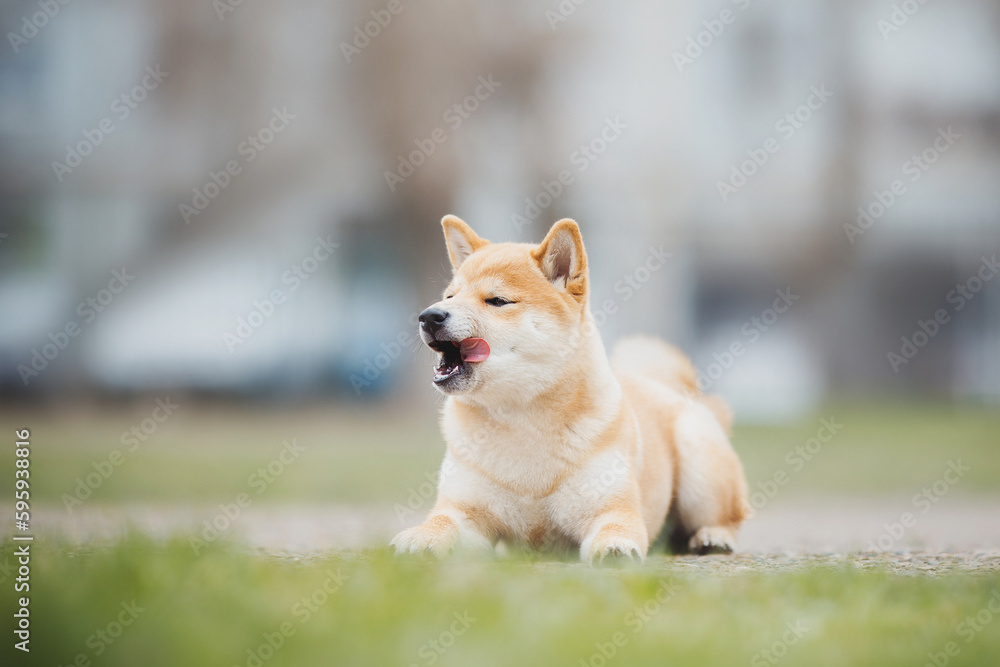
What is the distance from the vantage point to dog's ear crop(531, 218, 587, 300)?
4.16 metres

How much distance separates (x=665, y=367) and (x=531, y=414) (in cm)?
193

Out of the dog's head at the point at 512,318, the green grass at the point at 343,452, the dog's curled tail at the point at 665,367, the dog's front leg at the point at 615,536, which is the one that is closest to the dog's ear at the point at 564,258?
the dog's head at the point at 512,318

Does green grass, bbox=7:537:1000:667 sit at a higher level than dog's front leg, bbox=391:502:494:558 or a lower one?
lower

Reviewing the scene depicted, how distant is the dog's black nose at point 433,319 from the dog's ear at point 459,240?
77 centimetres

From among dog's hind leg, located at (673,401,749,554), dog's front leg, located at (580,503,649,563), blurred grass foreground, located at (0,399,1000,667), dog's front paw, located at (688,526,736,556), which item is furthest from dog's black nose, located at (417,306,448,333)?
dog's front paw, located at (688,526,736,556)

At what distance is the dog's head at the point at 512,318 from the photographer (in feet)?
12.9

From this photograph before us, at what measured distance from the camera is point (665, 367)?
5785 mm

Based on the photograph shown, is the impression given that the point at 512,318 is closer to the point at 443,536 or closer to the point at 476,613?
the point at 443,536

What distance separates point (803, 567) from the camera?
151 inches

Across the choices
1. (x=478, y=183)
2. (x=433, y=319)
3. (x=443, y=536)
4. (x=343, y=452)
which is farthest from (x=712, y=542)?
(x=478, y=183)

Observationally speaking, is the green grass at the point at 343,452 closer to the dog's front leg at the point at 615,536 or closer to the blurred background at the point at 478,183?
the blurred background at the point at 478,183

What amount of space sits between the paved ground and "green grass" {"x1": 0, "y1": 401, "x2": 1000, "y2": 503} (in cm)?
81

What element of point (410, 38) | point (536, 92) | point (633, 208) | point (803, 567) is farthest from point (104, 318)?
point (803, 567)

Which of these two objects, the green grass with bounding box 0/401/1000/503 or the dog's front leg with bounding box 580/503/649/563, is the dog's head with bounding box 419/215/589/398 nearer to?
the dog's front leg with bounding box 580/503/649/563
